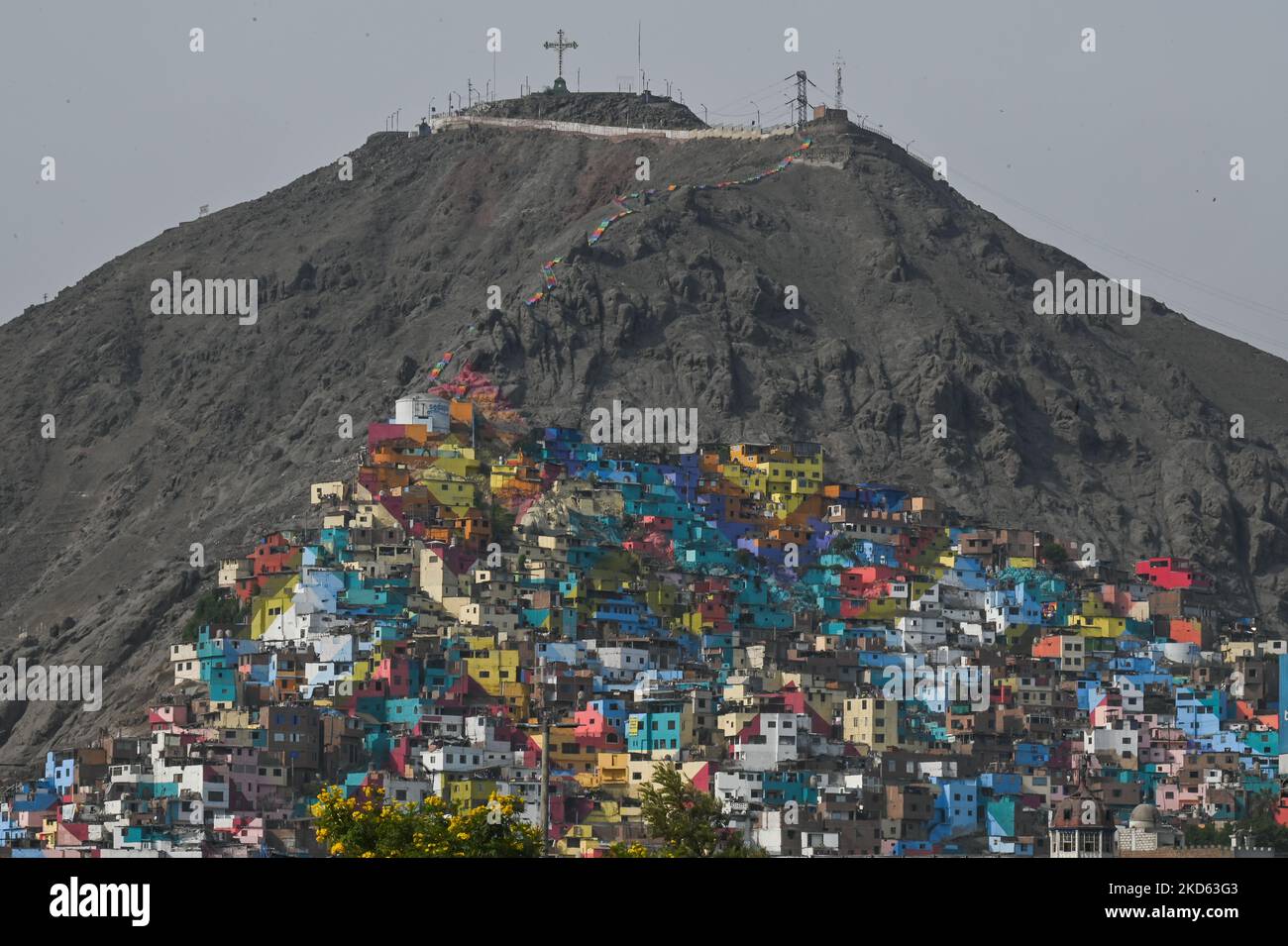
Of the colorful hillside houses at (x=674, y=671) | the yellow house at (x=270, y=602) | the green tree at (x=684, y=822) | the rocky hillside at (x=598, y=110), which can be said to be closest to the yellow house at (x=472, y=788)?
the colorful hillside houses at (x=674, y=671)

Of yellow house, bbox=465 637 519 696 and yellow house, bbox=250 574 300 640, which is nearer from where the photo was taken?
yellow house, bbox=465 637 519 696

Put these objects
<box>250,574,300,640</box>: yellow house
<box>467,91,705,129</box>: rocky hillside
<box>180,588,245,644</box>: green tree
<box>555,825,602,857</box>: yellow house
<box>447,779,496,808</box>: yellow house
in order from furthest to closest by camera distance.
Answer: <box>467,91,705,129</box>: rocky hillside → <box>180,588,245,644</box>: green tree → <box>250,574,300,640</box>: yellow house → <box>447,779,496,808</box>: yellow house → <box>555,825,602,857</box>: yellow house

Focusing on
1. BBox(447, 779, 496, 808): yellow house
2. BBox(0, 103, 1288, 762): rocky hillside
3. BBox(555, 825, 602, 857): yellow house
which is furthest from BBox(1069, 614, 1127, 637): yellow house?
BBox(555, 825, 602, 857): yellow house

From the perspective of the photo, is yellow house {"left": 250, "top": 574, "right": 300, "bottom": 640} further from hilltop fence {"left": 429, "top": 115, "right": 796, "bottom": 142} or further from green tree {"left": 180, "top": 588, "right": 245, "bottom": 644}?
hilltop fence {"left": 429, "top": 115, "right": 796, "bottom": 142}

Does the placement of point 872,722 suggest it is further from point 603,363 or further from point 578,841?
point 603,363

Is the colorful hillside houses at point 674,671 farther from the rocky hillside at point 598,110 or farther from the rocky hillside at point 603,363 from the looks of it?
the rocky hillside at point 598,110

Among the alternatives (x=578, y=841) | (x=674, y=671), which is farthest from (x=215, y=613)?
(x=578, y=841)
